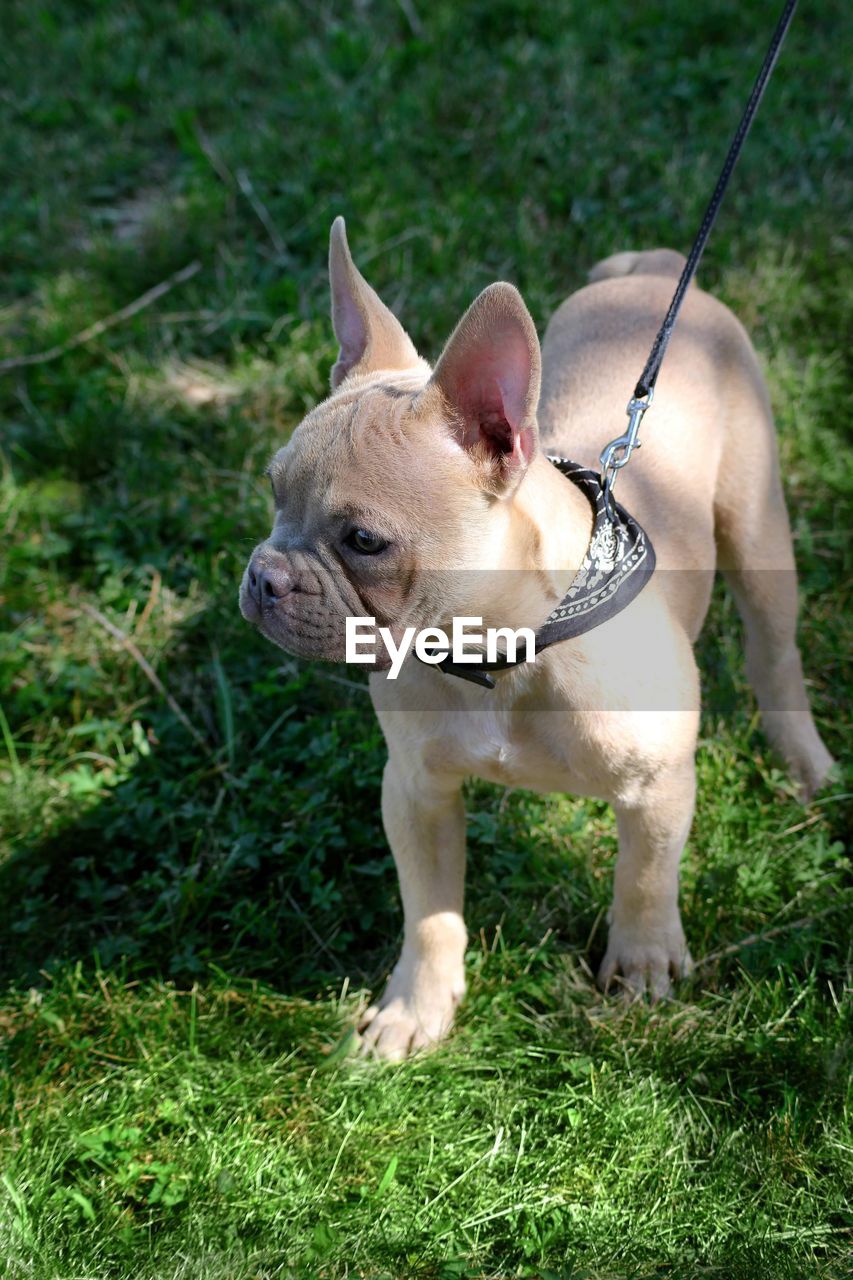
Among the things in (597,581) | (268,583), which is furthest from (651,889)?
(268,583)

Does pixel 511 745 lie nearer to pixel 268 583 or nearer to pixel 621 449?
pixel 268 583

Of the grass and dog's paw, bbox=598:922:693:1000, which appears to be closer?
the grass

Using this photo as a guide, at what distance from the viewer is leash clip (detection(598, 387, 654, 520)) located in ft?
8.41

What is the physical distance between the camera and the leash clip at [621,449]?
2.56 meters

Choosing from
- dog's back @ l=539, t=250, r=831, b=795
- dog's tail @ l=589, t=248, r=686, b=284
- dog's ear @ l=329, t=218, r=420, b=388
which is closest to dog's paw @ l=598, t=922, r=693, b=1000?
dog's back @ l=539, t=250, r=831, b=795

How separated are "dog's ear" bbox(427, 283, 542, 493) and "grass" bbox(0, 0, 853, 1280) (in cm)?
101

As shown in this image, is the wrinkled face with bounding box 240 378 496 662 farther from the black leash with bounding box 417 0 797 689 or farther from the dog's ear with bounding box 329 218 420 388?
the dog's ear with bounding box 329 218 420 388

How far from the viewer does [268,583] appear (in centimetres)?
221

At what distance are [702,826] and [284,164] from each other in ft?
12.3

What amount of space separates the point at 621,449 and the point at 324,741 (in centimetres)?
128

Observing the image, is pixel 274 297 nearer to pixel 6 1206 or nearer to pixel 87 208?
pixel 87 208

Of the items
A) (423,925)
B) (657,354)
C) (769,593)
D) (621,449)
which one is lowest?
(423,925)

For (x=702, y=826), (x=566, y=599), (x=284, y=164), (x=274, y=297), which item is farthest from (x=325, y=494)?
(x=284, y=164)

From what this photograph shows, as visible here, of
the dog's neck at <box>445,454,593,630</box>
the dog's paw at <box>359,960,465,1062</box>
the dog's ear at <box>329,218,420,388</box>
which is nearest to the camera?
the dog's neck at <box>445,454,593,630</box>
